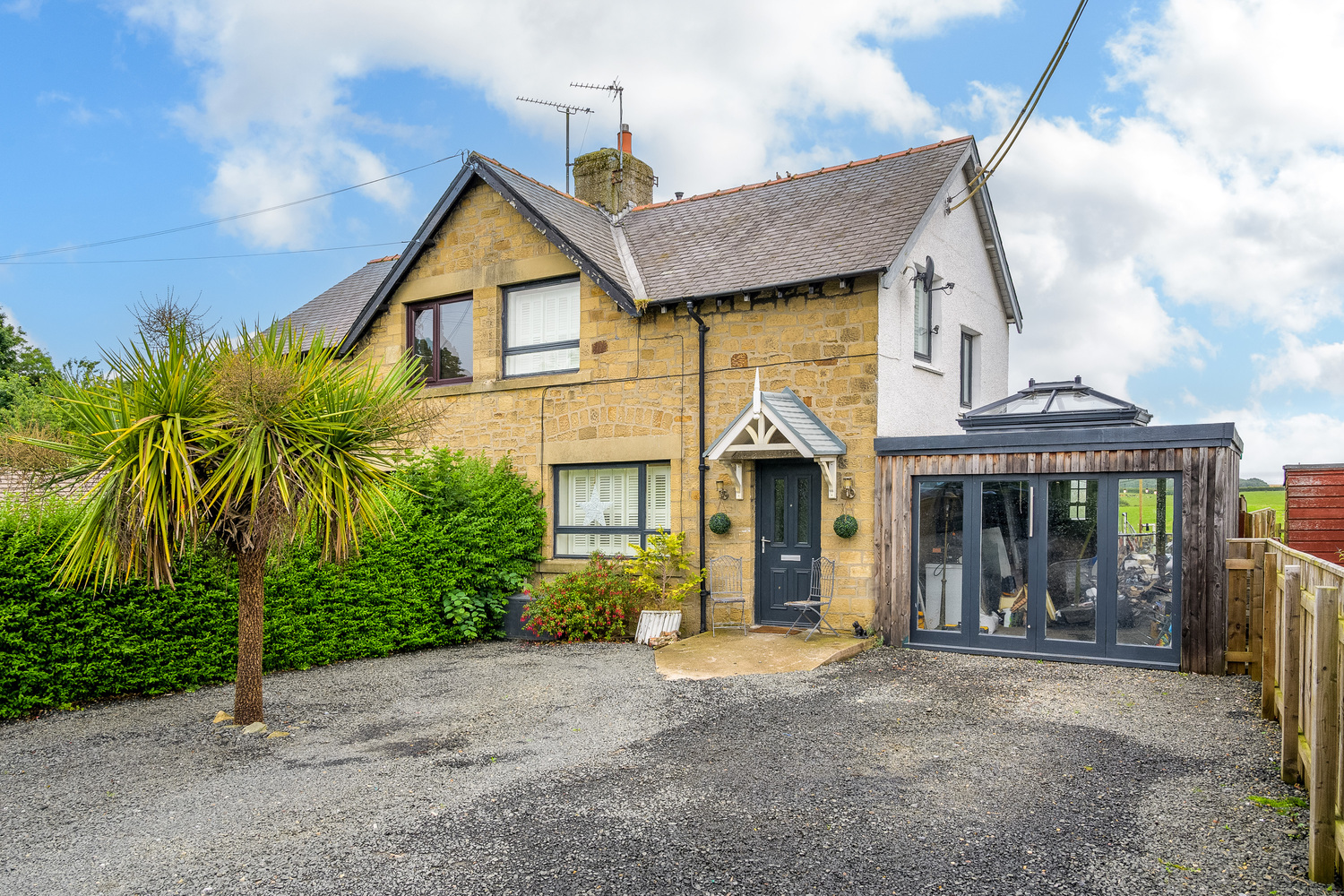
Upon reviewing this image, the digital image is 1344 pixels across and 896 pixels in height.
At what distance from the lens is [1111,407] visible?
10.8m

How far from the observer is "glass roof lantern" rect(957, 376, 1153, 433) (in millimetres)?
10758

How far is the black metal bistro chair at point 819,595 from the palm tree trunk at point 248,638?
6.02 m

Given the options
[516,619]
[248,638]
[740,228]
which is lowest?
[516,619]

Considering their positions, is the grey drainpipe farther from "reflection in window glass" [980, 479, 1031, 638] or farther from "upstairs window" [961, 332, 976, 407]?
"upstairs window" [961, 332, 976, 407]

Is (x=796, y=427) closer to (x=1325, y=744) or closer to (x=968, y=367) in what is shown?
(x=968, y=367)

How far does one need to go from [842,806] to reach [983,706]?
312cm

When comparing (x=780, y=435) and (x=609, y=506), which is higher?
(x=780, y=435)

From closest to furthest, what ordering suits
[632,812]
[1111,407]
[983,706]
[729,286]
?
[632,812], [983,706], [1111,407], [729,286]

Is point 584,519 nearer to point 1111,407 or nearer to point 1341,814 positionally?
point 1111,407

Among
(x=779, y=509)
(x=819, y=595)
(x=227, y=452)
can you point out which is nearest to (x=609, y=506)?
(x=779, y=509)

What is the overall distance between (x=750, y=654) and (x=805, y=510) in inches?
90.2

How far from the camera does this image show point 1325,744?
4383mm

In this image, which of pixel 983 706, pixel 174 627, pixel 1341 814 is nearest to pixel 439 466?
pixel 174 627

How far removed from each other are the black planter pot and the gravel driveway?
3203 millimetres
